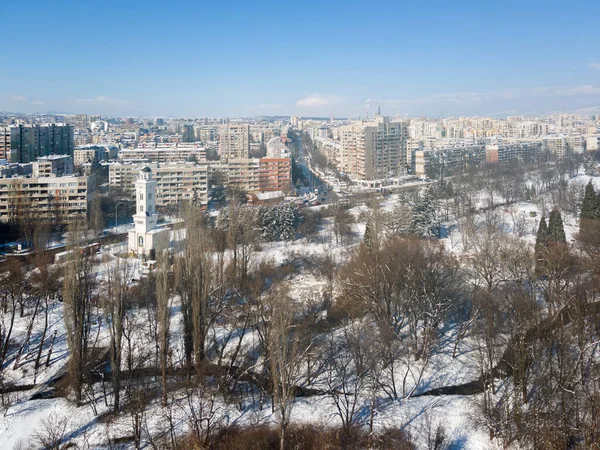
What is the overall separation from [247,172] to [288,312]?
21.9 meters

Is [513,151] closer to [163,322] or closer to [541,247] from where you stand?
[541,247]

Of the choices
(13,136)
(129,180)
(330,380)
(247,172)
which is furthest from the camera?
(13,136)

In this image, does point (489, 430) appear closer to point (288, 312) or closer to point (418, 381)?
point (418, 381)

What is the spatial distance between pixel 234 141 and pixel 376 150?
1261cm

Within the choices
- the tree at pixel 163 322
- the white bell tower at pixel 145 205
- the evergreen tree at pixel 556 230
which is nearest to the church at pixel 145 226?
the white bell tower at pixel 145 205

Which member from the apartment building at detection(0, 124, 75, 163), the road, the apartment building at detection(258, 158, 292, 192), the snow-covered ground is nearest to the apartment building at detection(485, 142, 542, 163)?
the road

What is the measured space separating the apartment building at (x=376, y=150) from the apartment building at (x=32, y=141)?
19817 millimetres

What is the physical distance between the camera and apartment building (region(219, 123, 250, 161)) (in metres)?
42.7

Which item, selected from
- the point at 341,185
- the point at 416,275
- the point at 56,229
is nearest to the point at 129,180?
the point at 56,229

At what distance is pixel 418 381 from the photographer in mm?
8555

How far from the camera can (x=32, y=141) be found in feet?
107

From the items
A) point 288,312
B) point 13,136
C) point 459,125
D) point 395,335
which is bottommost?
point 395,335

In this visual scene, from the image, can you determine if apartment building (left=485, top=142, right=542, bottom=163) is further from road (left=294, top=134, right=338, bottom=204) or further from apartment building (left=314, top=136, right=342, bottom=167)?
road (left=294, top=134, right=338, bottom=204)

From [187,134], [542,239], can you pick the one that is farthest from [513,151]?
[187,134]
